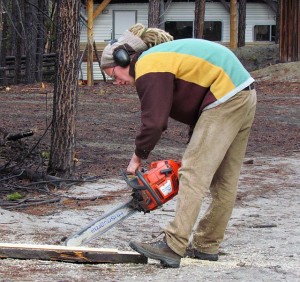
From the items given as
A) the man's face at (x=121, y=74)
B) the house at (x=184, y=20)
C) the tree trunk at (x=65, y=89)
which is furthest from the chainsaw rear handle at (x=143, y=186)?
the house at (x=184, y=20)

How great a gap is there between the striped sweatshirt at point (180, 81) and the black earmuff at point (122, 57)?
0.17 ft

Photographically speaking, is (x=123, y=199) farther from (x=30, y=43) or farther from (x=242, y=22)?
(x=242, y=22)

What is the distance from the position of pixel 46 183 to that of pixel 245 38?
95.4ft

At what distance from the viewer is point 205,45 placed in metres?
5.96

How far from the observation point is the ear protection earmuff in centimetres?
593

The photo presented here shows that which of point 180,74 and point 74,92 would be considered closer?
point 180,74

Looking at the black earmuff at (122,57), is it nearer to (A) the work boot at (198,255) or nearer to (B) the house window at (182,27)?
(A) the work boot at (198,255)

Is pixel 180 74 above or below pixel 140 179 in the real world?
above

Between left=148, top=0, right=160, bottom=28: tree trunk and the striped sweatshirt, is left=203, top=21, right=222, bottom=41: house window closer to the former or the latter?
left=148, top=0, right=160, bottom=28: tree trunk

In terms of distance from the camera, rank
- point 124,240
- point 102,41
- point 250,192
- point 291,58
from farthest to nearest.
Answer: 1. point 102,41
2. point 291,58
3. point 250,192
4. point 124,240

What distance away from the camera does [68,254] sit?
20.0 ft

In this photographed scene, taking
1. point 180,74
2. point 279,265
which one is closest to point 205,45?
point 180,74

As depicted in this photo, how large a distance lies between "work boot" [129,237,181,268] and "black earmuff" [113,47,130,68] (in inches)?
52.3

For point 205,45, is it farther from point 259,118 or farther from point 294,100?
point 294,100
